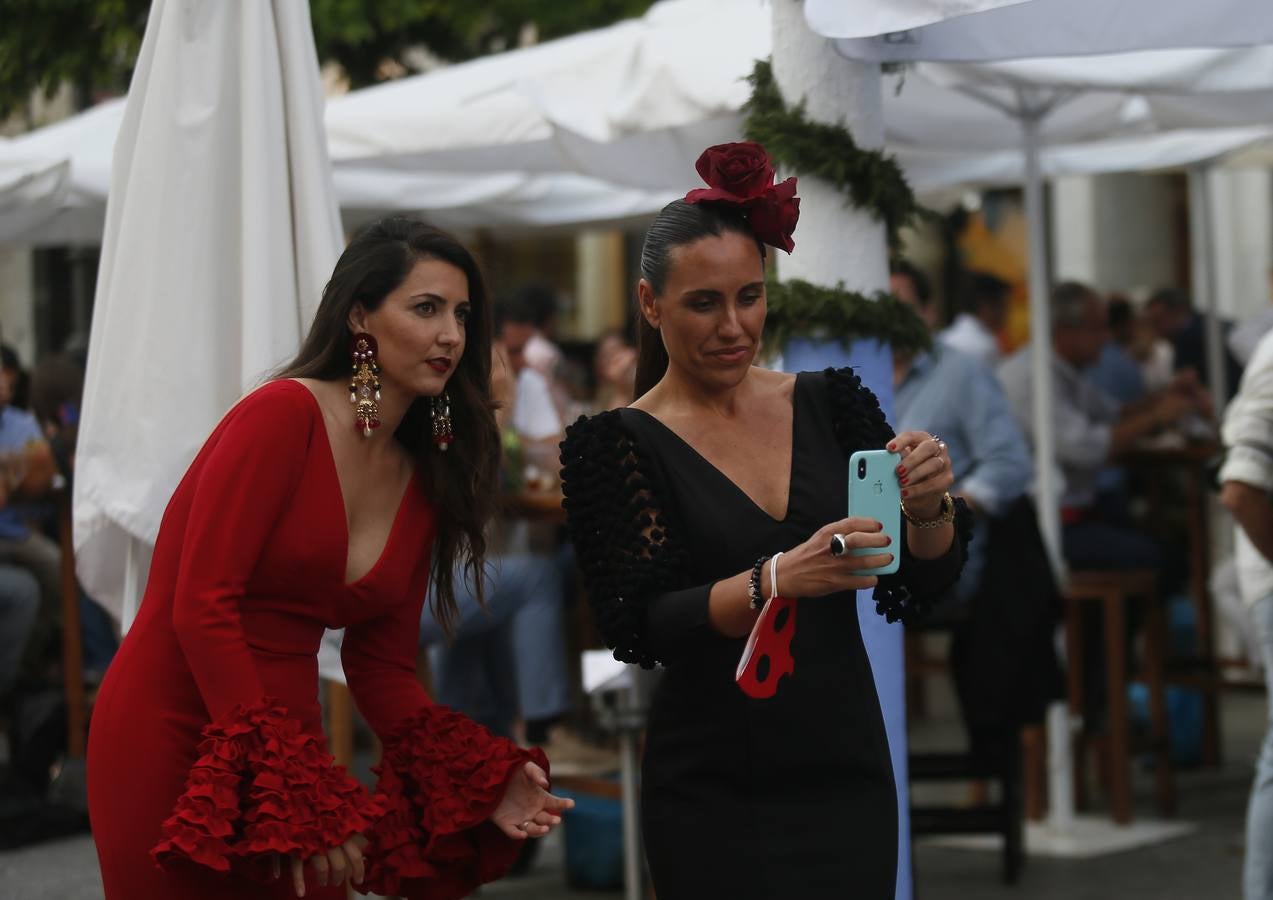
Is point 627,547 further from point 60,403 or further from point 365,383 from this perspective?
point 60,403

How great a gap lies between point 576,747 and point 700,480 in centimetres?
393

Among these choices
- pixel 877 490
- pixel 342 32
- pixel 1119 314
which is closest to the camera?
pixel 877 490

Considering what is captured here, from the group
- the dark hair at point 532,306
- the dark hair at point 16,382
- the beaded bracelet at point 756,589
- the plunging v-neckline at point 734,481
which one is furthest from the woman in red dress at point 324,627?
the dark hair at point 532,306

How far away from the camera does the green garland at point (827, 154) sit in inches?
167

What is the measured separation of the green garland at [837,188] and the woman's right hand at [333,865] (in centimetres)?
174

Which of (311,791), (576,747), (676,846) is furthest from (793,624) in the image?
(576,747)

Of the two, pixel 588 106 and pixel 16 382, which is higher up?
pixel 588 106

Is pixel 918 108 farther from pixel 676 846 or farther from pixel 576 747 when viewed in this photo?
pixel 676 846

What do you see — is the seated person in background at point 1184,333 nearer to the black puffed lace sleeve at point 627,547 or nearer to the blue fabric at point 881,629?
the blue fabric at point 881,629

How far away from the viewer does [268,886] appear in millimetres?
3119

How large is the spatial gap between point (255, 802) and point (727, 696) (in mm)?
782

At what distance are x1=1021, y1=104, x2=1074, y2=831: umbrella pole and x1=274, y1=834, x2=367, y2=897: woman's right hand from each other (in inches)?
171

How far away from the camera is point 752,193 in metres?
3.01

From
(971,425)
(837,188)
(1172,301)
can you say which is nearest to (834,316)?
(837,188)
